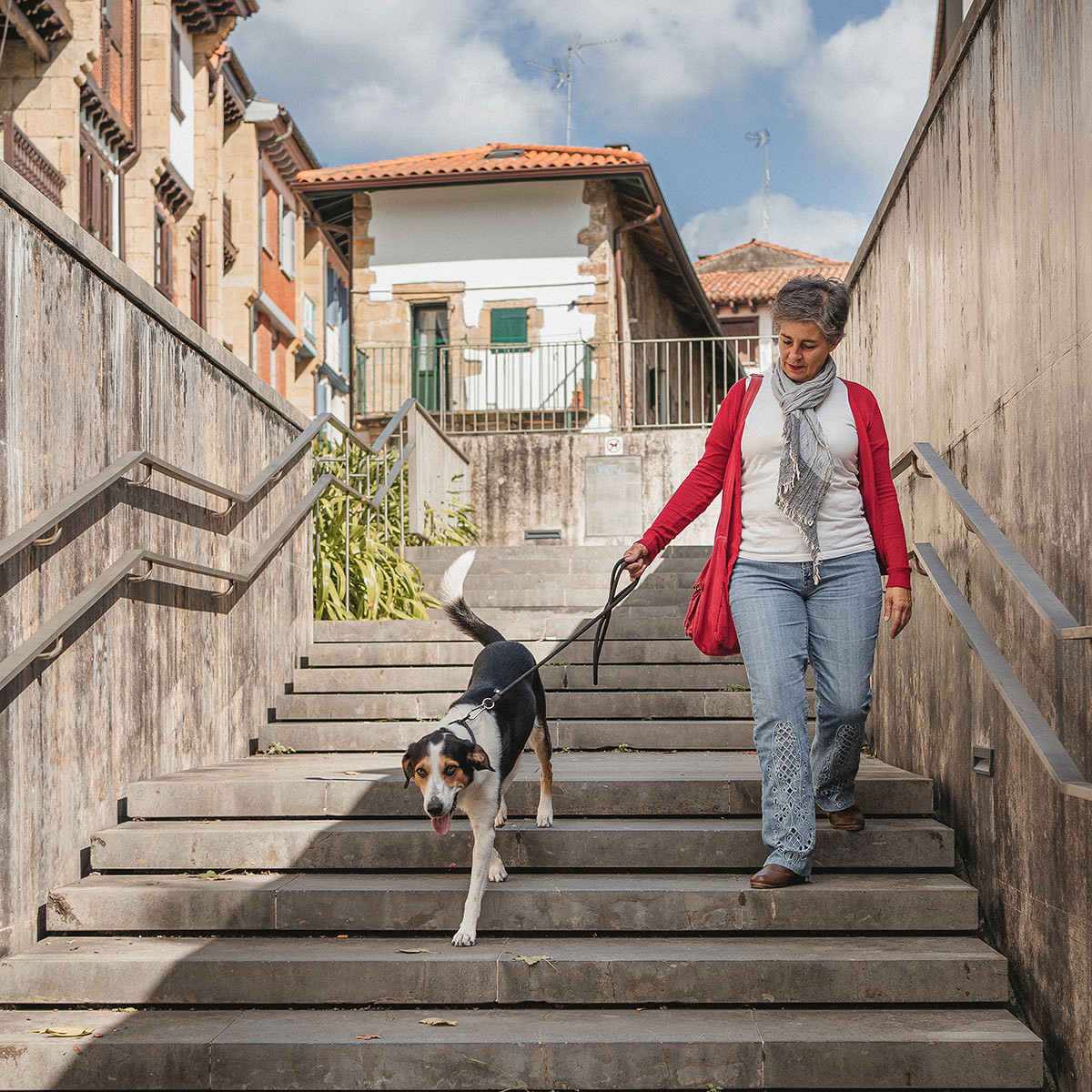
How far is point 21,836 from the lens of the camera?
12.8 ft

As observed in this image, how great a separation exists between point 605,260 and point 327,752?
15184mm

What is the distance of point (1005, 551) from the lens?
10.6 ft

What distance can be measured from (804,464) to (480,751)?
1310 millimetres

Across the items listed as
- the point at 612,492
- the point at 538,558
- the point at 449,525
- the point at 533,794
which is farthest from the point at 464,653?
the point at 612,492

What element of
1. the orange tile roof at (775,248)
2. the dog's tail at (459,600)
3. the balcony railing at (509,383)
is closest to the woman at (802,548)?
the dog's tail at (459,600)

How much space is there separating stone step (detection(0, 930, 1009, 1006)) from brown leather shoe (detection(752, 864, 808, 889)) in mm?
180

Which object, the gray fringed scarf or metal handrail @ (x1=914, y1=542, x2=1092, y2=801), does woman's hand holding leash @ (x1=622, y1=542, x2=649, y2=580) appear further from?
metal handrail @ (x1=914, y1=542, x2=1092, y2=801)

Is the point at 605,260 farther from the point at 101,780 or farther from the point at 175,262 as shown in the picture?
the point at 101,780

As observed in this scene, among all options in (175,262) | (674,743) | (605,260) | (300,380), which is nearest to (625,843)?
(674,743)

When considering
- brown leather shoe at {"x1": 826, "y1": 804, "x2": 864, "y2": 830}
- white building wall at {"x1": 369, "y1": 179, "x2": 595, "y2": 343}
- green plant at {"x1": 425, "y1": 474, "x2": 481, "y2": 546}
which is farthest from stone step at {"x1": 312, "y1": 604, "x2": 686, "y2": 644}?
white building wall at {"x1": 369, "y1": 179, "x2": 595, "y2": 343}

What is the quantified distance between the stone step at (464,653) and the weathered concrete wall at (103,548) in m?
0.66

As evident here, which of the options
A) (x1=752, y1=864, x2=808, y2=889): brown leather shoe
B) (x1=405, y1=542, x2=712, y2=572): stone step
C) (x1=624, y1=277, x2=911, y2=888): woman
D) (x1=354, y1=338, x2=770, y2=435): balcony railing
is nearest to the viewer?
(x1=624, y1=277, x2=911, y2=888): woman

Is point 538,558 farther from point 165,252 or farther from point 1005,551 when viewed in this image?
point 165,252

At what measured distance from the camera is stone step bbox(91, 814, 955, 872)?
4176mm
